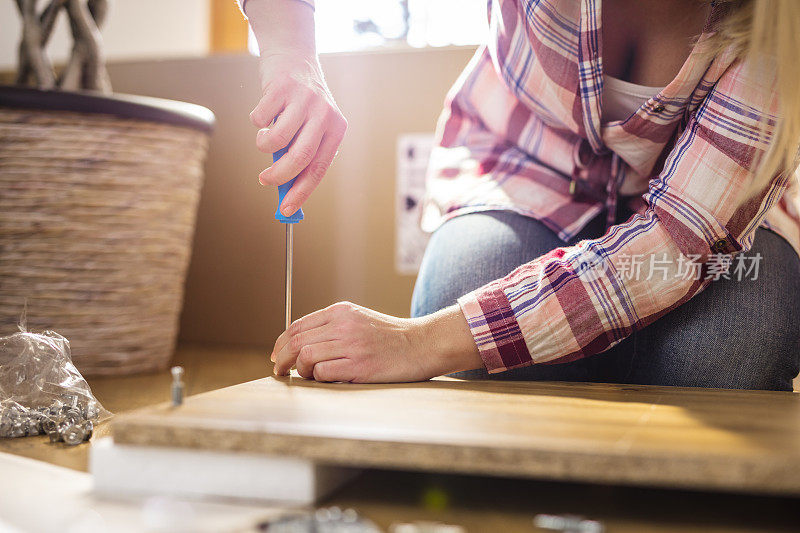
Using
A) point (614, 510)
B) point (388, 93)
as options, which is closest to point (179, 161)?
point (388, 93)

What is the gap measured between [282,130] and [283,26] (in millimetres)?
152

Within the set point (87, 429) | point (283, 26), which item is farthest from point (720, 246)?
point (87, 429)

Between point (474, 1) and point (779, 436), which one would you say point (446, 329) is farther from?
point (474, 1)

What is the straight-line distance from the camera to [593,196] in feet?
2.64

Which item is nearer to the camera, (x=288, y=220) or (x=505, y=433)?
(x=505, y=433)

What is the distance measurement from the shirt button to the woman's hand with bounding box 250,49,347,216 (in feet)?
1.10

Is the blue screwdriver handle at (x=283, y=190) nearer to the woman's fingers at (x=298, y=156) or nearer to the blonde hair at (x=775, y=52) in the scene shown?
the woman's fingers at (x=298, y=156)

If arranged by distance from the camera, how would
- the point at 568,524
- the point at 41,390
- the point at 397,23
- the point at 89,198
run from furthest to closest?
1. the point at 397,23
2. the point at 89,198
3. the point at 41,390
4. the point at 568,524

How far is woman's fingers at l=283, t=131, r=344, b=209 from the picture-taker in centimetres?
64

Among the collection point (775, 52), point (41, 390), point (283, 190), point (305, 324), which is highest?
point (775, 52)

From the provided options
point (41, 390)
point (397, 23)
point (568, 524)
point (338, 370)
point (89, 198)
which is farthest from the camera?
point (397, 23)

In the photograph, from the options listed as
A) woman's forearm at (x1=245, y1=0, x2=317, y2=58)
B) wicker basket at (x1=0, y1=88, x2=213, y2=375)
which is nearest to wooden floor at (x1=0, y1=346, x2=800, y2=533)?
woman's forearm at (x1=245, y1=0, x2=317, y2=58)

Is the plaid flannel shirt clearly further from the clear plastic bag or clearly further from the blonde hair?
the clear plastic bag

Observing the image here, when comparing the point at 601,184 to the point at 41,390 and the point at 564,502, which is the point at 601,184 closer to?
the point at 564,502
